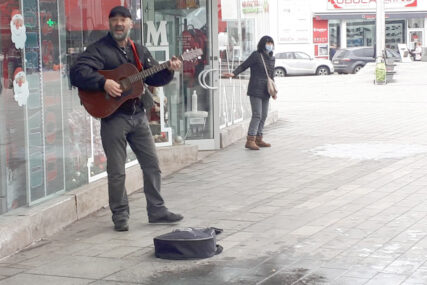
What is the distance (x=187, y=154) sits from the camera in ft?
36.2

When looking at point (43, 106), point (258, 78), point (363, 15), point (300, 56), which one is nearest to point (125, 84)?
point (43, 106)

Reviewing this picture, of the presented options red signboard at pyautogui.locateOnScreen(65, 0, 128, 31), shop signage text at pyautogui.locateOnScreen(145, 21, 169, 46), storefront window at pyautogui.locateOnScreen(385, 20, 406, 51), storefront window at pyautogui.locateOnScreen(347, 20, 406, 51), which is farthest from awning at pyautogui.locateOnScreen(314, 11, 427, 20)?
red signboard at pyautogui.locateOnScreen(65, 0, 128, 31)

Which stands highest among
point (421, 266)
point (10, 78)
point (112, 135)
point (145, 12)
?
point (145, 12)

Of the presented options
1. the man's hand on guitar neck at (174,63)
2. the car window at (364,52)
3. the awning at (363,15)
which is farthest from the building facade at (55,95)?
the awning at (363,15)

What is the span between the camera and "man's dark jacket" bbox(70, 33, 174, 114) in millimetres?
6945

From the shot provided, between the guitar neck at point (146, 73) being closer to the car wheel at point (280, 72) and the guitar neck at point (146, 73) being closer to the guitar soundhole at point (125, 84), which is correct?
the guitar soundhole at point (125, 84)

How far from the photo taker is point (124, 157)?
734 cm

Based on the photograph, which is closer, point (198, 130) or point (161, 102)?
point (161, 102)

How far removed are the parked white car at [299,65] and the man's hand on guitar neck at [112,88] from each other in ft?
106

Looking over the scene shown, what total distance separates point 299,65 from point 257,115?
2702 centimetres

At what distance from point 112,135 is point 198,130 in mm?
5262

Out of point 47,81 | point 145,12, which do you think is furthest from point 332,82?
point 47,81

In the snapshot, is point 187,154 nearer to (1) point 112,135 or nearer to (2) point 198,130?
(2) point 198,130

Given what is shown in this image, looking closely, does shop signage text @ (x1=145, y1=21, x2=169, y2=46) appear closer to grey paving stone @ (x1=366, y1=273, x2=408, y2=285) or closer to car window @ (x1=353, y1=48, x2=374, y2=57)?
grey paving stone @ (x1=366, y1=273, x2=408, y2=285)
